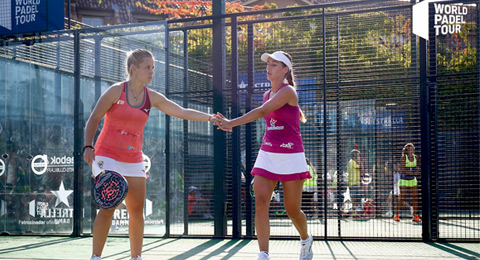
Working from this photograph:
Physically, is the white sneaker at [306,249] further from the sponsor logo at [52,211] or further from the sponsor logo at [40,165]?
the sponsor logo at [40,165]

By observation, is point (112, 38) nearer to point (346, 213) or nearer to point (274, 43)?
point (274, 43)

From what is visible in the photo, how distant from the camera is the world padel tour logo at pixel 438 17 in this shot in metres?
9.15

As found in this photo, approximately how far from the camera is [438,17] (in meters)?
9.42

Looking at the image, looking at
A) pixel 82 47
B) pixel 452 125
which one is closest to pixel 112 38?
pixel 82 47

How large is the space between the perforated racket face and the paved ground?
2.71 metres

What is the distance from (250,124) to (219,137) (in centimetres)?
56

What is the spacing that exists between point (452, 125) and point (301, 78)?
2.50 m

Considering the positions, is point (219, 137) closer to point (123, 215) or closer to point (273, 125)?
point (123, 215)

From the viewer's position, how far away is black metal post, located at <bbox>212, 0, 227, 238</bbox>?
391 inches

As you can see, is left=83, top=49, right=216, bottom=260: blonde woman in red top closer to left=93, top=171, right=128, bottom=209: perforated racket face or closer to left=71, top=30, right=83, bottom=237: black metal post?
left=93, top=171, right=128, bottom=209: perforated racket face

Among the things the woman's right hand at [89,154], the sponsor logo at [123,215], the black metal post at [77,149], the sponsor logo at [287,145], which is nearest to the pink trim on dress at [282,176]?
the sponsor logo at [287,145]

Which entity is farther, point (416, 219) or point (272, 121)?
point (416, 219)

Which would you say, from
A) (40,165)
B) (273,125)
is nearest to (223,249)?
(273,125)

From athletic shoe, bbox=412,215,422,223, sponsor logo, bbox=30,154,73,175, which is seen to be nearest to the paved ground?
athletic shoe, bbox=412,215,422,223
